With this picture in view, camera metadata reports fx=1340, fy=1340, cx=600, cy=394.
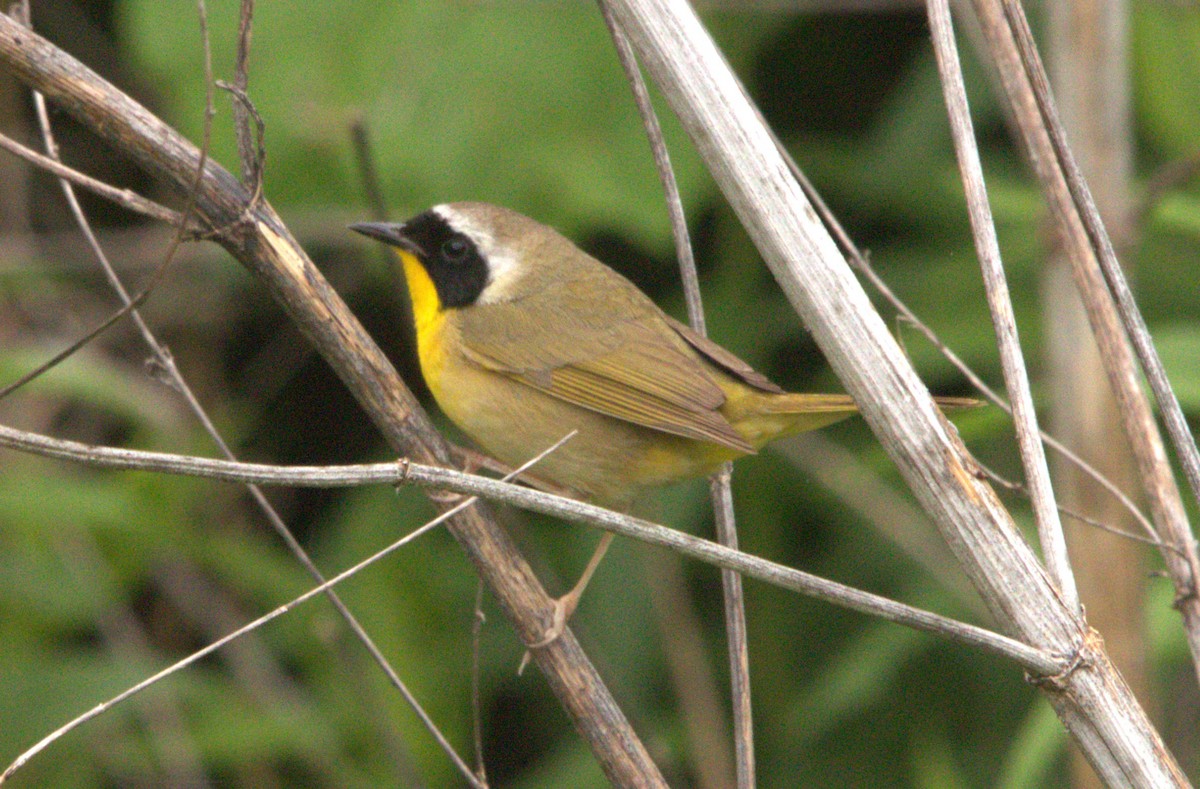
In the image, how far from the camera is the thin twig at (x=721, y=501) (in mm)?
2205

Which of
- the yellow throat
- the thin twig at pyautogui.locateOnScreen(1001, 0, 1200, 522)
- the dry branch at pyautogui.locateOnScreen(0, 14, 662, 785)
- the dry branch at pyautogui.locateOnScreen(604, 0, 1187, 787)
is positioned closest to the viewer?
the dry branch at pyautogui.locateOnScreen(604, 0, 1187, 787)

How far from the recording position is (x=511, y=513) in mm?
3773

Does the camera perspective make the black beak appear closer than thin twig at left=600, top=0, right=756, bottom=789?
No

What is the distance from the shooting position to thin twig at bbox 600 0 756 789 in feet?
7.23

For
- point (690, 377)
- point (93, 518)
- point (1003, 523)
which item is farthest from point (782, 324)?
point (1003, 523)

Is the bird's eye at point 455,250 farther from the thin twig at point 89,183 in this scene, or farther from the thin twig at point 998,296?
the thin twig at point 998,296

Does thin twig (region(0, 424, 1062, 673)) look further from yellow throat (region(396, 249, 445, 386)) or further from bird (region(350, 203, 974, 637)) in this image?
yellow throat (region(396, 249, 445, 386))

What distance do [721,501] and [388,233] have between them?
128 centimetres

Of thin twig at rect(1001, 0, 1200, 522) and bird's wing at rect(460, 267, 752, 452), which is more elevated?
thin twig at rect(1001, 0, 1200, 522)

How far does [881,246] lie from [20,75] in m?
3.64

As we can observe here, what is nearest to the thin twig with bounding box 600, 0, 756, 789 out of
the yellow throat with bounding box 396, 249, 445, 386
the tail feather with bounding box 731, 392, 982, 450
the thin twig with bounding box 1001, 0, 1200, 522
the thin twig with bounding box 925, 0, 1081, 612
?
the tail feather with bounding box 731, 392, 982, 450

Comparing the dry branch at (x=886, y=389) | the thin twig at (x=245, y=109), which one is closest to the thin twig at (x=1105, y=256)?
the dry branch at (x=886, y=389)

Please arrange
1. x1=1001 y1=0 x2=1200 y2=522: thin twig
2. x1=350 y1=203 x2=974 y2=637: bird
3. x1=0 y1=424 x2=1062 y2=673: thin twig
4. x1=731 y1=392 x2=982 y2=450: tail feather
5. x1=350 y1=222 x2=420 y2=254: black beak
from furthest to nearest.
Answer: x1=350 y1=222 x2=420 y2=254: black beak
x1=350 y1=203 x2=974 y2=637: bird
x1=731 y1=392 x2=982 y2=450: tail feather
x1=1001 y1=0 x2=1200 y2=522: thin twig
x1=0 y1=424 x2=1062 y2=673: thin twig

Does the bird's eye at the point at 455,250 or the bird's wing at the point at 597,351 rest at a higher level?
the bird's eye at the point at 455,250
